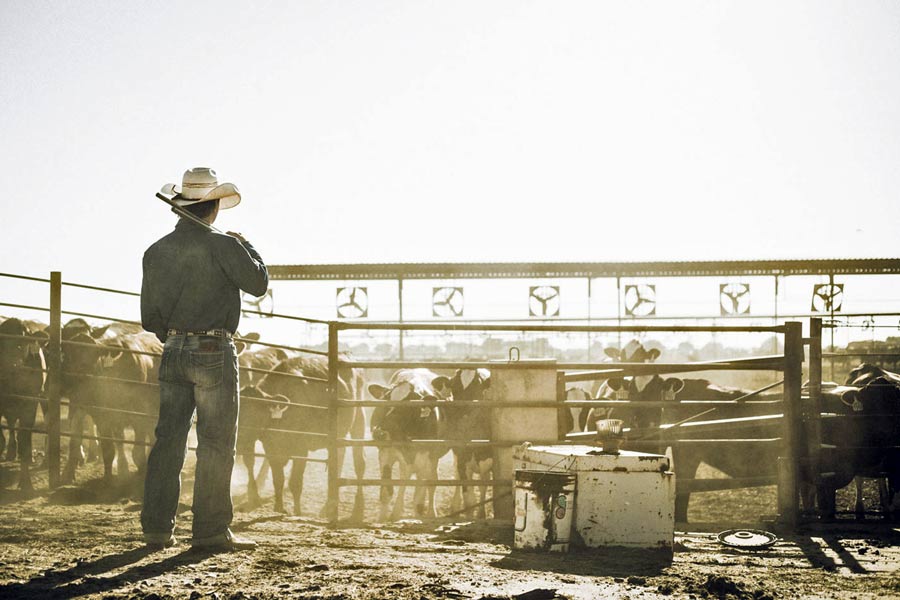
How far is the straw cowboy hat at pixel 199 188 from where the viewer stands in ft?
14.9

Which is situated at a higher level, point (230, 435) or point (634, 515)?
point (230, 435)

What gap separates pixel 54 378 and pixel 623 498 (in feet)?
16.4

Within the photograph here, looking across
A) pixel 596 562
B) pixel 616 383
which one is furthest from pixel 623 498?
pixel 616 383

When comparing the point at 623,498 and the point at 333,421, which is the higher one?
the point at 333,421

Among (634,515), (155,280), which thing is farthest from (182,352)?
(634,515)

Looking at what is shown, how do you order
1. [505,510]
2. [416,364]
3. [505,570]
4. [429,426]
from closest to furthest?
1. [505,570]
2. [416,364]
3. [505,510]
4. [429,426]

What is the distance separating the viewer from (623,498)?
475cm

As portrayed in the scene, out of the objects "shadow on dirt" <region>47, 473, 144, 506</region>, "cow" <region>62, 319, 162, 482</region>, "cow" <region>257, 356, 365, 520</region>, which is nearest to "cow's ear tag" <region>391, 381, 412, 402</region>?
"cow" <region>257, 356, 365, 520</region>

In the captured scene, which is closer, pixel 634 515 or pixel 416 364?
pixel 634 515

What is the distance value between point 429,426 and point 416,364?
363cm

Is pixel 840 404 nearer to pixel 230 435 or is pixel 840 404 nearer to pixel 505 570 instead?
pixel 505 570

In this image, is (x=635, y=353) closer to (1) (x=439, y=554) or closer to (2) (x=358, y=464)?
(2) (x=358, y=464)

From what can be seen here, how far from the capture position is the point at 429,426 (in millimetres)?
9594

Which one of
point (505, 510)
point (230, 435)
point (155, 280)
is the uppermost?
point (155, 280)
